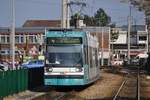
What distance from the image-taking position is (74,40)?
33.4 meters

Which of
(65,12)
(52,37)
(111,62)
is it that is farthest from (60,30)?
(111,62)

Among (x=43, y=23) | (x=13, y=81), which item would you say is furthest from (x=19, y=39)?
(x=13, y=81)

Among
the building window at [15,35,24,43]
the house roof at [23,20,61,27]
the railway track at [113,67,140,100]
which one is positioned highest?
the house roof at [23,20,61,27]

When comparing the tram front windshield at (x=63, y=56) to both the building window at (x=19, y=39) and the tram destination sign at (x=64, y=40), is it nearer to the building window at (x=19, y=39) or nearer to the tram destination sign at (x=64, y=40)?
the tram destination sign at (x=64, y=40)

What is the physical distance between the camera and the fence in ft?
97.1

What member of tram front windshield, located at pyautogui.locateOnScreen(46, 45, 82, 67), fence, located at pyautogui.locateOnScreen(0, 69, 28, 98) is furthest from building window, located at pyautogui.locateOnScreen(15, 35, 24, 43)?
tram front windshield, located at pyautogui.locateOnScreen(46, 45, 82, 67)

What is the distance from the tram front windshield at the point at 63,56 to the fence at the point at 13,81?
2.07 meters

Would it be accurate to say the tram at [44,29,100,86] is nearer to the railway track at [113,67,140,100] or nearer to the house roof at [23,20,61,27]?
the railway track at [113,67,140,100]

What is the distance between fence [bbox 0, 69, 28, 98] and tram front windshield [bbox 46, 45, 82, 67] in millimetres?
2072

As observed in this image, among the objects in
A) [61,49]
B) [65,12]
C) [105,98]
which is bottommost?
[105,98]

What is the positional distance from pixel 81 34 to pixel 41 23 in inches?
5295

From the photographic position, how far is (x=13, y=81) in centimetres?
3222

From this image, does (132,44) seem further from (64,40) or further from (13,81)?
(13,81)

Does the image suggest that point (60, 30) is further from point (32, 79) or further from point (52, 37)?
point (32, 79)
